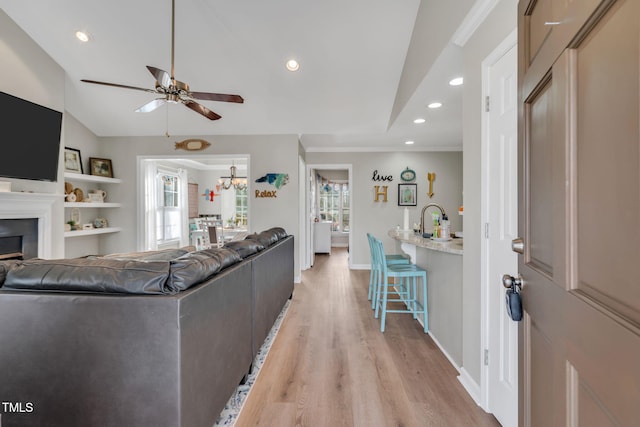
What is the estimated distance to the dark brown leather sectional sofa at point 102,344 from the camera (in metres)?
1.20

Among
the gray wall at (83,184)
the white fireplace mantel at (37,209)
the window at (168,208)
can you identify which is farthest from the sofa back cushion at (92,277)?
the window at (168,208)

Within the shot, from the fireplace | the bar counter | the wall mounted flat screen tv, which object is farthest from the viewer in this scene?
the fireplace

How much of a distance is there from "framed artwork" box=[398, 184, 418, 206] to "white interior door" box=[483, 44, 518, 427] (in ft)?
14.2

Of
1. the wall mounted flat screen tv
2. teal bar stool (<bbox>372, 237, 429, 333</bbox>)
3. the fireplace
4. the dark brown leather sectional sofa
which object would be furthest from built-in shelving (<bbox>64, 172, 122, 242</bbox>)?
teal bar stool (<bbox>372, 237, 429, 333</bbox>)

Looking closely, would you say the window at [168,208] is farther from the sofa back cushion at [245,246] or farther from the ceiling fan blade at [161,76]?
the sofa back cushion at [245,246]

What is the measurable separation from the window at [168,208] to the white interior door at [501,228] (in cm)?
657

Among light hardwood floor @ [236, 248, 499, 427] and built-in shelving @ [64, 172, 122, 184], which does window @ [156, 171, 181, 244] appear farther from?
light hardwood floor @ [236, 248, 499, 427]

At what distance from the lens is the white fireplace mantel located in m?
3.19

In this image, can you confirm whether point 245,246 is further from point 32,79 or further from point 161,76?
point 32,79

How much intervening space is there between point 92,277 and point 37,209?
3273mm

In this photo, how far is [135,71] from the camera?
378 centimetres

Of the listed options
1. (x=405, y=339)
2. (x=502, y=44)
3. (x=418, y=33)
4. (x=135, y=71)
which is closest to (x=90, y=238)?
(x=135, y=71)

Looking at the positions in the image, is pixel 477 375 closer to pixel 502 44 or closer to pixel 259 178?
pixel 502 44

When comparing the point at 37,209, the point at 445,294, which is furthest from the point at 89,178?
the point at 445,294
